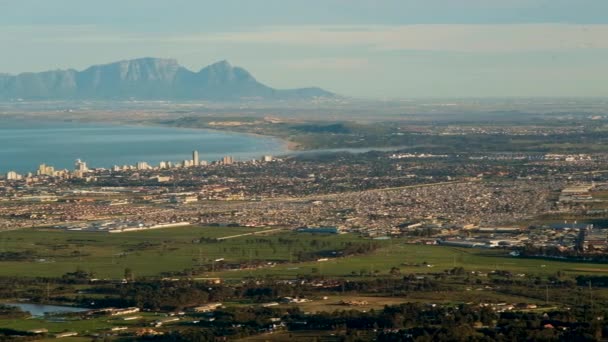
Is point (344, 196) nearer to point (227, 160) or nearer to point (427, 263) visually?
point (227, 160)

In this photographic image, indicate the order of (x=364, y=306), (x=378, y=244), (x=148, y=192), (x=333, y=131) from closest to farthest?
1. (x=364, y=306)
2. (x=378, y=244)
3. (x=148, y=192)
4. (x=333, y=131)

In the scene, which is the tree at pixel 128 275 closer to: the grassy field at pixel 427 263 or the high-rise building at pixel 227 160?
the grassy field at pixel 427 263

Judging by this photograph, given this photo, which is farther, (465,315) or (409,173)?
(409,173)

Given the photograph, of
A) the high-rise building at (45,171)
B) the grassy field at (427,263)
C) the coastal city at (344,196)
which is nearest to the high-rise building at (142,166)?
the coastal city at (344,196)

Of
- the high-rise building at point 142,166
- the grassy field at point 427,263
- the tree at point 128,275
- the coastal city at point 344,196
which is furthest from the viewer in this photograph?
the high-rise building at point 142,166

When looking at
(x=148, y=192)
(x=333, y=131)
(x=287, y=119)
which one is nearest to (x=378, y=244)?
(x=148, y=192)

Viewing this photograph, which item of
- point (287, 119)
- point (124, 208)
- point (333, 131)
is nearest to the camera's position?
point (124, 208)

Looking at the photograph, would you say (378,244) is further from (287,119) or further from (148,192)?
(287,119)
